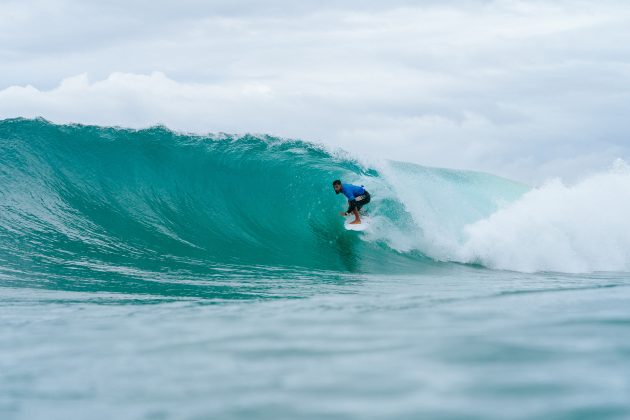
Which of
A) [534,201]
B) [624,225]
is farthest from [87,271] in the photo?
[624,225]

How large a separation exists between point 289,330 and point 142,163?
35.0 feet

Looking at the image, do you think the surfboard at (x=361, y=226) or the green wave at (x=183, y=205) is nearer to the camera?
the green wave at (x=183, y=205)

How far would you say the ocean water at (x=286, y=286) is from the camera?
9.73 feet

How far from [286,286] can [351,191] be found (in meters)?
3.93

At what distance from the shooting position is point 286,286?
7332 mm

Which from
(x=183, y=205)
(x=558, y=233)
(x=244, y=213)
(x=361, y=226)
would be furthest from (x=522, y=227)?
(x=183, y=205)

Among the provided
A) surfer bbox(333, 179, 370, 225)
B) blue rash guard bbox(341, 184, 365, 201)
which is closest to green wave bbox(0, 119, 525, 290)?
surfer bbox(333, 179, 370, 225)

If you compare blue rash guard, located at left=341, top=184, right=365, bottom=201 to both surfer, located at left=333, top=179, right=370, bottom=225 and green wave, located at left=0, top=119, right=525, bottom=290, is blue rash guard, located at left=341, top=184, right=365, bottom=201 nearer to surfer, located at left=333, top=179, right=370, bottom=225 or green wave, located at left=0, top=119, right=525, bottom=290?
surfer, located at left=333, top=179, right=370, bottom=225

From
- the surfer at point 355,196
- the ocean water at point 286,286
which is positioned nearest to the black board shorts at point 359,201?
the surfer at point 355,196

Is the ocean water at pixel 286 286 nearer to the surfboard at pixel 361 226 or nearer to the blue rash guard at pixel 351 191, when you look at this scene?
the surfboard at pixel 361 226

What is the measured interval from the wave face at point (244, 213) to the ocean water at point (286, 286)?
52 millimetres

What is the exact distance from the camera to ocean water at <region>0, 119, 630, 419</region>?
297 centimetres

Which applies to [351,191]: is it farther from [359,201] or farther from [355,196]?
[359,201]

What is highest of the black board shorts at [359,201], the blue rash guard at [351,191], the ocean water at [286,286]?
the blue rash guard at [351,191]
